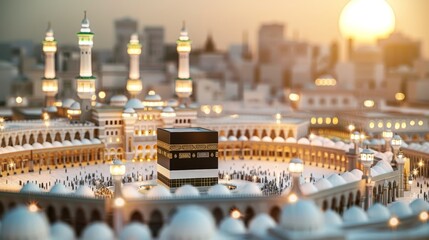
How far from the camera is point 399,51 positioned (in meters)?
91.4

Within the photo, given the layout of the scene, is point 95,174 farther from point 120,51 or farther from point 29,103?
point 120,51

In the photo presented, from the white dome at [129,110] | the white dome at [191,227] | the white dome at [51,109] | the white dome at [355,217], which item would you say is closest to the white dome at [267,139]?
the white dome at [129,110]

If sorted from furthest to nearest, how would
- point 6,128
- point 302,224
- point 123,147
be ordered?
1. point 123,147
2. point 6,128
3. point 302,224

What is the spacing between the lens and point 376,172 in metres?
32.7

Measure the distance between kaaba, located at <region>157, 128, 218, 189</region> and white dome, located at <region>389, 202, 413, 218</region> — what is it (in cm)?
1048

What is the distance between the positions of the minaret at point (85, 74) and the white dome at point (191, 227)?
1140 inches

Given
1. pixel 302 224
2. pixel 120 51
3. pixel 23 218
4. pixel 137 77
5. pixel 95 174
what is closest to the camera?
pixel 23 218

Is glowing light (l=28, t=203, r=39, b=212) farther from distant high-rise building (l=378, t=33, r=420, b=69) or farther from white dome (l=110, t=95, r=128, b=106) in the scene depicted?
distant high-rise building (l=378, t=33, r=420, b=69)

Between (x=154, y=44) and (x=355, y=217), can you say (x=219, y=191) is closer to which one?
(x=355, y=217)

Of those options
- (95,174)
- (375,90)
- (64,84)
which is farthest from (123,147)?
(375,90)

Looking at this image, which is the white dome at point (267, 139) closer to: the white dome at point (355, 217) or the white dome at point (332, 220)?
the white dome at point (355, 217)

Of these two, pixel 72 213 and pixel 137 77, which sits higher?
pixel 137 77

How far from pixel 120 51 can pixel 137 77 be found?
32.6m

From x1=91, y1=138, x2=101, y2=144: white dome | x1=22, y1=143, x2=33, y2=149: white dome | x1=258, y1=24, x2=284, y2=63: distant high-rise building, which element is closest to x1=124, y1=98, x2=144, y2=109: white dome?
x1=91, y1=138, x2=101, y2=144: white dome
